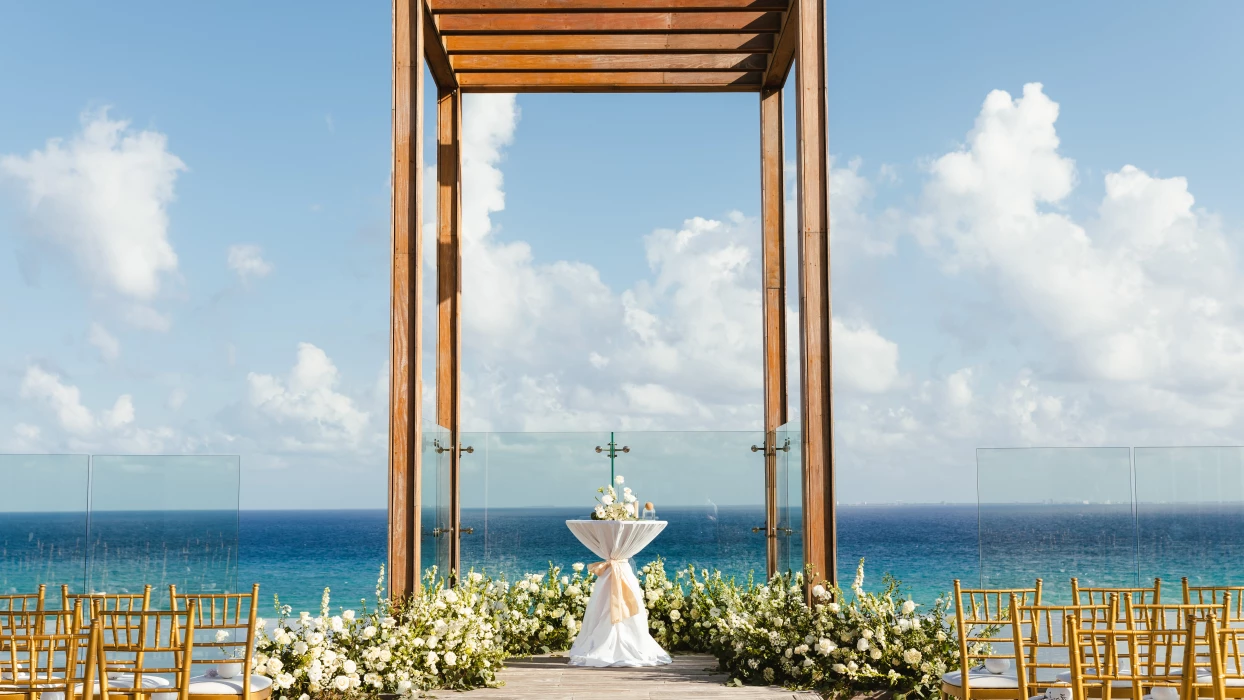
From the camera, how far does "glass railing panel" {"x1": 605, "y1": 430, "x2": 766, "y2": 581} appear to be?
8.88 m

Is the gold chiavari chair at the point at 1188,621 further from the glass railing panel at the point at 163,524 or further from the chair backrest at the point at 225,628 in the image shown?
the glass railing panel at the point at 163,524

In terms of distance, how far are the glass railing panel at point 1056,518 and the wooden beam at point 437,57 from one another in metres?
4.45

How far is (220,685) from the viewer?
4637 mm

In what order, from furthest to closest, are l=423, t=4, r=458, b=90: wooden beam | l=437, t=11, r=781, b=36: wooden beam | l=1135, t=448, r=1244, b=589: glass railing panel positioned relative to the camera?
l=437, t=11, r=781, b=36: wooden beam → l=423, t=4, r=458, b=90: wooden beam → l=1135, t=448, r=1244, b=589: glass railing panel

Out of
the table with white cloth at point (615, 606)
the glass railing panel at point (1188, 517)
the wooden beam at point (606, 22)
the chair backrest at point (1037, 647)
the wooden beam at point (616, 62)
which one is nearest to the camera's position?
the chair backrest at point (1037, 647)

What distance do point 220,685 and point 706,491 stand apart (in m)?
5.22

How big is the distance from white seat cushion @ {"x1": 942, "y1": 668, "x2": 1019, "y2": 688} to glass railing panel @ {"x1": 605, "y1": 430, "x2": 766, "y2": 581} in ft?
12.2

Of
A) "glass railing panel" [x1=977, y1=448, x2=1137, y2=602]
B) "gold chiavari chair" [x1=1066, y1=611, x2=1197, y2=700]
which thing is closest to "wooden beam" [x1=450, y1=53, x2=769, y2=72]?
"glass railing panel" [x1=977, y1=448, x2=1137, y2=602]

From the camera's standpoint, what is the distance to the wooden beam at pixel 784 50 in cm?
734

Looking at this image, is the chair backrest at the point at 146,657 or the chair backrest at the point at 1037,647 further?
the chair backrest at the point at 1037,647

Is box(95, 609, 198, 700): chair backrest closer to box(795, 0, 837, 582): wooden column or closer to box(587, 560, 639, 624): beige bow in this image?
box(587, 560, 639, 624): beige bow

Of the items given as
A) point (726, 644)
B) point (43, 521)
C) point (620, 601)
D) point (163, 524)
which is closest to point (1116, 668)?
point (726, 644)

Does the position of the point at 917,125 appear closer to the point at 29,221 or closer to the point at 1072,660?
the point at 29,221

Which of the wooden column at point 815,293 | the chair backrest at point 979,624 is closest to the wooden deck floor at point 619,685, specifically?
the wooden column at point 815,293
